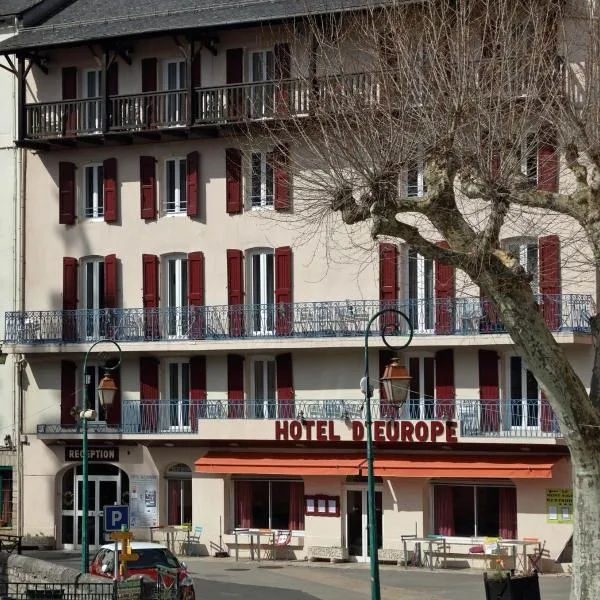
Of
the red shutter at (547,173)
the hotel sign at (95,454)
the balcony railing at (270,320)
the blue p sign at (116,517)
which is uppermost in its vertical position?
the red shutter at (547,173)

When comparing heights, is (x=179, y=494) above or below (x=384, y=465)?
below

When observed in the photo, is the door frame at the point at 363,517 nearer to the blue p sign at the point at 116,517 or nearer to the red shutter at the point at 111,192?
the red shutter at the point at 111,192

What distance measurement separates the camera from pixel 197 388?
49125 millimetres

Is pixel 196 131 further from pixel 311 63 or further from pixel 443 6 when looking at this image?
pixel 443 6

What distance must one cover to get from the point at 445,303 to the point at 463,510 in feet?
18.6

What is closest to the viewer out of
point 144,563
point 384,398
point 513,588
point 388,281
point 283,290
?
point 513,588

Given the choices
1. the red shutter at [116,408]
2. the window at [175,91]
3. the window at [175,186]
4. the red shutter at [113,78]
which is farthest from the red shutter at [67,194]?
the red shutter at [116,408]

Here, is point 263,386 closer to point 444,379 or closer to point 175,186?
point 444,379

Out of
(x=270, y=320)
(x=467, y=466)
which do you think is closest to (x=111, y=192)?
(x=270, y=320)

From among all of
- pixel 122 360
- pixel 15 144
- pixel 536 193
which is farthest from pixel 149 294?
pixel 536 193

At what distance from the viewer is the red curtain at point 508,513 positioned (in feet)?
147

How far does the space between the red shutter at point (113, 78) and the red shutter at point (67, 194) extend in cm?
257

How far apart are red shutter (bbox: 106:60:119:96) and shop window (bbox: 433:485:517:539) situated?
15103mm

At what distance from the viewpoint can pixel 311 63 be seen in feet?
139
